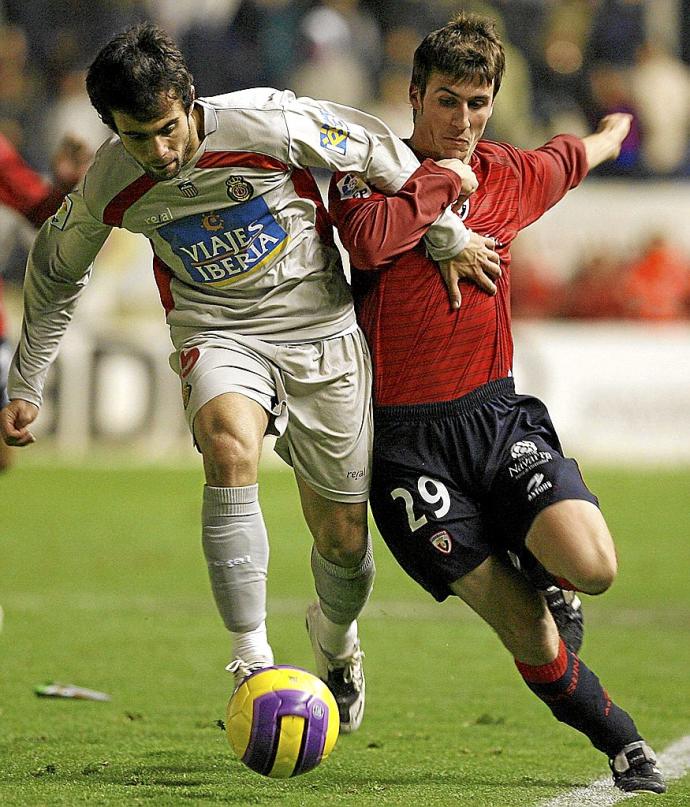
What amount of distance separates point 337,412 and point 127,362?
10148 mm

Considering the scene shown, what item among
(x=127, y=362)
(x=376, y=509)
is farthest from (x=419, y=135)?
(x=127, y=362)

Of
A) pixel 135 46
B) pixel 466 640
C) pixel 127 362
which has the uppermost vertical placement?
pixel 135 46

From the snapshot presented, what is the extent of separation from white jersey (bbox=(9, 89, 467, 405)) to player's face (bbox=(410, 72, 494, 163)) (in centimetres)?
14

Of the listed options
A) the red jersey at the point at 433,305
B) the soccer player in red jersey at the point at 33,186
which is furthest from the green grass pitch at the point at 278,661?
the soccer player in red jersey at the point at 33,186

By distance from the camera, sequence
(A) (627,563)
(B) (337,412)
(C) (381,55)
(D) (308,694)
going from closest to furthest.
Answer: (D) (308,694), (B) (337,412), (A) (627,563), (C) (381,55)

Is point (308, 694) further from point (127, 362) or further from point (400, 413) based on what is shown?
point (127, 362)

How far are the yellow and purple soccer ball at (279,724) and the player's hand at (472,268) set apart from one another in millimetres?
1279

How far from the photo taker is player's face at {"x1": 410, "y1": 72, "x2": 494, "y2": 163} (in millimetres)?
4496

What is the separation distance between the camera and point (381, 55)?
17.5m

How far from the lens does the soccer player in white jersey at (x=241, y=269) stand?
422 cm

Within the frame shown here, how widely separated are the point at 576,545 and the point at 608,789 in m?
0.77

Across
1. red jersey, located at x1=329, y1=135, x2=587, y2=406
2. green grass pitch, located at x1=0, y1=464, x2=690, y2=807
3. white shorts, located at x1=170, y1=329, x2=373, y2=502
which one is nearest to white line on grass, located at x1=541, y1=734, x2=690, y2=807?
green grass pitch, located at x1=0, y1=464, x2=690, y2=807

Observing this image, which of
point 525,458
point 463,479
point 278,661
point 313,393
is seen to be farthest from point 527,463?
point 278,661

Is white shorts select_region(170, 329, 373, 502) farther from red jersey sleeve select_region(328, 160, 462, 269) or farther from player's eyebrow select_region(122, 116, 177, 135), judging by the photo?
player's eyebrow select_region(122, 116, 177, 135)
